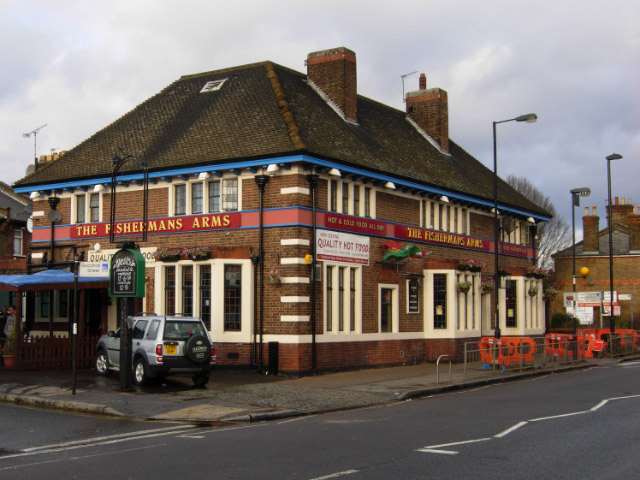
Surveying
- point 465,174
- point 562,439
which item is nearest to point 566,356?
point 465,174

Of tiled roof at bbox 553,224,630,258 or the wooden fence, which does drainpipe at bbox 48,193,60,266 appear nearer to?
the wooden fence

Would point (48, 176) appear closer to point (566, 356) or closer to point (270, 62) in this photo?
point (270, 62)

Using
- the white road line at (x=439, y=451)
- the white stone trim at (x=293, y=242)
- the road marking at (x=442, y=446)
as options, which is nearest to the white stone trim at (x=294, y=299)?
the white stone trim at (x=293, y=242)

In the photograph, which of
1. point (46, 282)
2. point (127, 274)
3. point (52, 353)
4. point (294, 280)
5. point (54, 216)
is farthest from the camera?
point (54, 216)

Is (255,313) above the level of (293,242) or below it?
below

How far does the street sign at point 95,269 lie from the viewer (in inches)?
1029

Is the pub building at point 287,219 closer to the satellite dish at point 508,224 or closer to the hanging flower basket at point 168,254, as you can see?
the hanging flower basket at point 168,254

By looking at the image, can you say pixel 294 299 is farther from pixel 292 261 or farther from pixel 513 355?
pixel 513 355

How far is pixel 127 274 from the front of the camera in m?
18.8

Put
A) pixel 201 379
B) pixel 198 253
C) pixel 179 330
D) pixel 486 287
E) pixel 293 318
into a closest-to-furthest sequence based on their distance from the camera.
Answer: pixel 179 330 < pixel 201 379 < pixel 293 318 < pixel 198 253 < pixel 486 287

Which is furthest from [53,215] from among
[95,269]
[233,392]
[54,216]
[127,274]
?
[233,392]

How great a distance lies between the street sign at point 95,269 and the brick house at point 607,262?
1549 inches

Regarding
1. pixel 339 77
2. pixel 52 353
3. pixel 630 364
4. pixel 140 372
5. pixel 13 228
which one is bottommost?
pixel 630 364

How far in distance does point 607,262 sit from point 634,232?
2876mm
